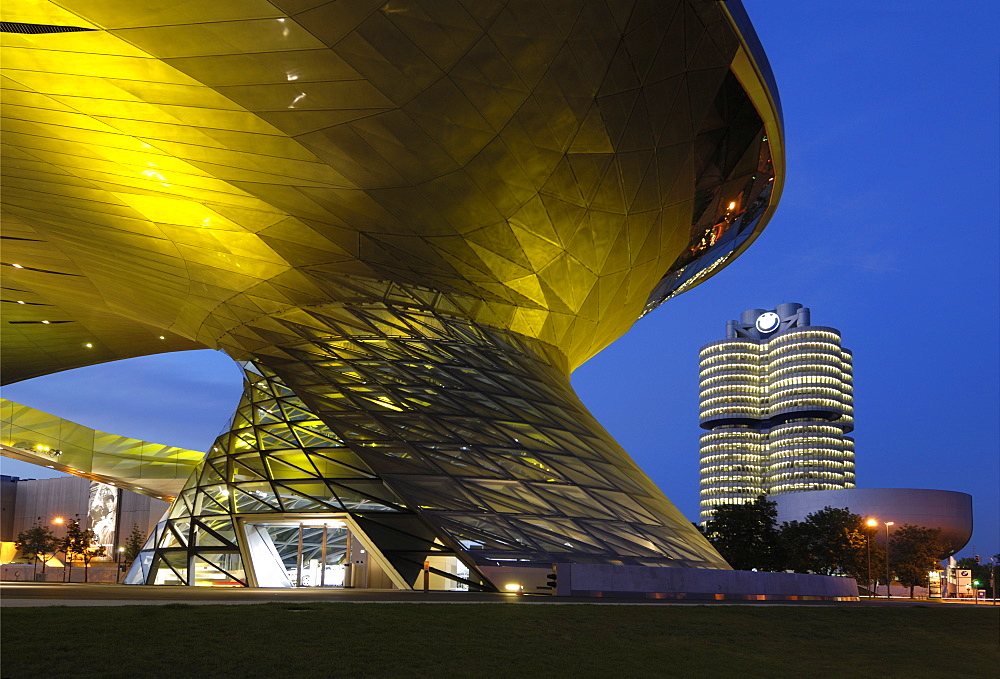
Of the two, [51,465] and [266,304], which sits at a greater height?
[266,304]

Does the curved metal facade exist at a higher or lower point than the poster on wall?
higher

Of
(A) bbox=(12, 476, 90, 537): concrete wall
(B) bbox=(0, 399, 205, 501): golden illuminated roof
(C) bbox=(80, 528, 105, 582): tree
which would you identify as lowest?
(C) bbox=(80, 528, 105, 582): tree

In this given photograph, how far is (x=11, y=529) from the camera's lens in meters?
81.8

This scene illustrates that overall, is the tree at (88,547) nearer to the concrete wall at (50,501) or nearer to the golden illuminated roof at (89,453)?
the concrete wall at (50,501)

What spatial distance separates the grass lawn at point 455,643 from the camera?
884 cm

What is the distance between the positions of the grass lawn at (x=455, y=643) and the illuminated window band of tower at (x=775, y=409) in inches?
5780

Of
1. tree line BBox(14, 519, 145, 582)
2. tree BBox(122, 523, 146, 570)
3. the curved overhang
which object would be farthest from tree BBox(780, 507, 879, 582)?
tree BBox(122, 523, 146, 570)

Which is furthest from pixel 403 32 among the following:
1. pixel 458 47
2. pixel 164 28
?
pixel 164 28

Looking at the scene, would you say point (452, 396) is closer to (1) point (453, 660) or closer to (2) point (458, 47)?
(2) point (458, 47)

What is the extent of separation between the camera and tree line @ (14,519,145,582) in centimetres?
6084

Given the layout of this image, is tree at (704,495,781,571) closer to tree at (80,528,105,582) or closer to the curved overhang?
the curved overhang

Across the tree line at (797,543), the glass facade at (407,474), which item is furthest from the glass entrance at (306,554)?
the tree line at (797,543)

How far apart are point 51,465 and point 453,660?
39522 millimetres

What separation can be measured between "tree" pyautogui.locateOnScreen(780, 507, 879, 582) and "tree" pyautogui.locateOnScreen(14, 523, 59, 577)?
49.9m
